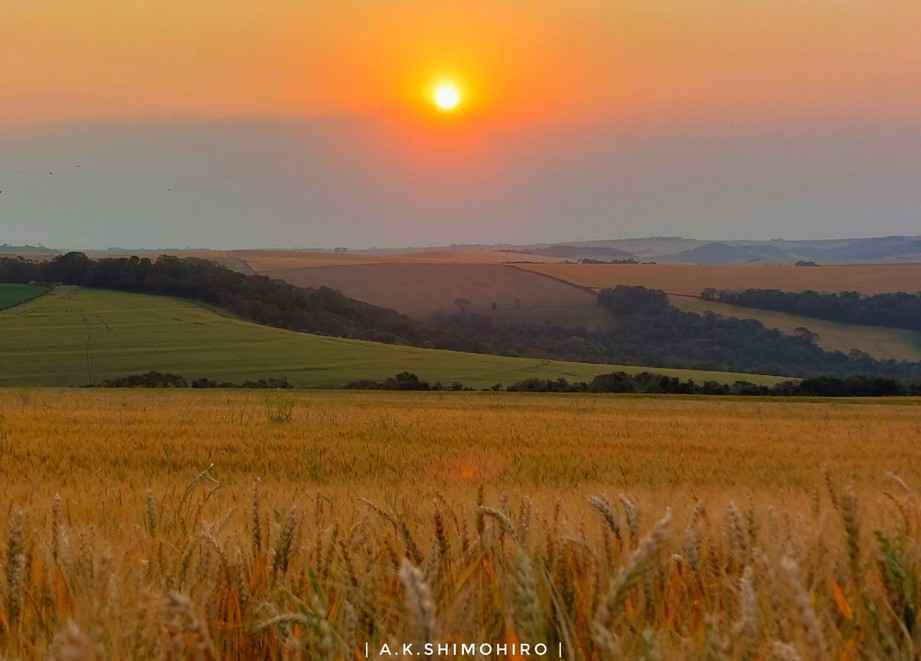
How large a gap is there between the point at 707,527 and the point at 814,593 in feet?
3.81

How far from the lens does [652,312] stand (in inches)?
3191

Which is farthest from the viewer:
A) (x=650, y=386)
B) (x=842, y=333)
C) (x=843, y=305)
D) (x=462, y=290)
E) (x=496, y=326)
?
(x=462, y=290)

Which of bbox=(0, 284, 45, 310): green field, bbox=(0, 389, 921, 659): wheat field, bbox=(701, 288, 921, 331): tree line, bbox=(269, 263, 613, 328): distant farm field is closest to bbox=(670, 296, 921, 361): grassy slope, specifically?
bbox=(701, 288, 921, 331): tree line

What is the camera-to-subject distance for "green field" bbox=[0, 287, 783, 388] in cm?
4894

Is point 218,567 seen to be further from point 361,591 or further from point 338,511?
point 338,511

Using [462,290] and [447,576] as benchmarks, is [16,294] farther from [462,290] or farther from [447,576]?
[447,576]

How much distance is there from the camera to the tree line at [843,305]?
7975 centimetres

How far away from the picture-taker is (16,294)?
68.1m

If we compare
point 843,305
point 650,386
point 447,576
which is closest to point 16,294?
point 650,386

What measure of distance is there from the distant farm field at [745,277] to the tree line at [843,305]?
9.67 feet

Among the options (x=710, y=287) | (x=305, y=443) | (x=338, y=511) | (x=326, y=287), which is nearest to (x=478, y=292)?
(x=326, y=287)

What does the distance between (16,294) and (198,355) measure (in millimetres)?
22940

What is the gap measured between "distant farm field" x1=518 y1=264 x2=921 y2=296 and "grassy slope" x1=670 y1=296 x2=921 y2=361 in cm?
708

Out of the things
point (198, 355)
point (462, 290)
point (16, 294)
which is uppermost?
point (16, 294)
